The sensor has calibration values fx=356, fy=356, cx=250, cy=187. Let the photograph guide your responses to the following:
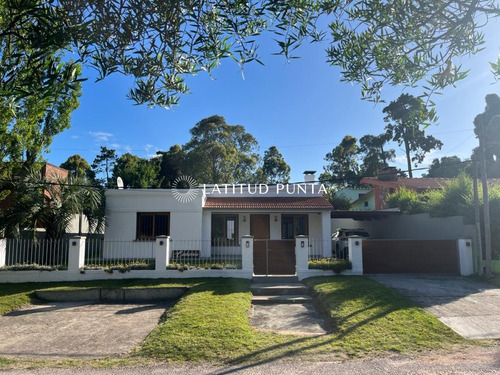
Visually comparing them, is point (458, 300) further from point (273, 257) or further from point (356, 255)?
point (273, 257)

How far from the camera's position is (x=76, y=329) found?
7453 mm

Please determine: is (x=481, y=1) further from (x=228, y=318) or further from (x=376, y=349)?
(x=228, y=318)

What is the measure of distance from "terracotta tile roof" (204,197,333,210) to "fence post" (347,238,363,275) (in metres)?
5.04

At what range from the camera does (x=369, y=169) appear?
44031 mm

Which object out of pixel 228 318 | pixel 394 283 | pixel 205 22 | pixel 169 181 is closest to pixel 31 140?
pixel 228 318

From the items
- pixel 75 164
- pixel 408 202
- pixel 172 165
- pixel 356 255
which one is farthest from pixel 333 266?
pixel 75 164

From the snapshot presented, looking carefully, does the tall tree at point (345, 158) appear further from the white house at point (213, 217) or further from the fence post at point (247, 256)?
the fence post at point (247, 256)

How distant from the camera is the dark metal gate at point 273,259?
40.8ft

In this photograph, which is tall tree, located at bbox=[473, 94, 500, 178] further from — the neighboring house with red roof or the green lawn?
the neighboring house with red roof

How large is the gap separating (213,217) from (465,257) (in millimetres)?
11424

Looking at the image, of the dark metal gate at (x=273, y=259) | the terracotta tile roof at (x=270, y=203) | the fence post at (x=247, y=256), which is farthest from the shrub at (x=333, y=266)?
the terracotta tile roof at (x=270, y=203)

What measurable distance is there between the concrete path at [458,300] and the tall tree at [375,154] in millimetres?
33426

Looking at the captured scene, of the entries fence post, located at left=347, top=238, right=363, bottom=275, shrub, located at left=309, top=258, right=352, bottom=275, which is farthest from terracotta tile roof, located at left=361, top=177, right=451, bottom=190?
shrub, located at left=309, top=258, right=352, bottom=275

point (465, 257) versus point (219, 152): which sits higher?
point (219, 152)
